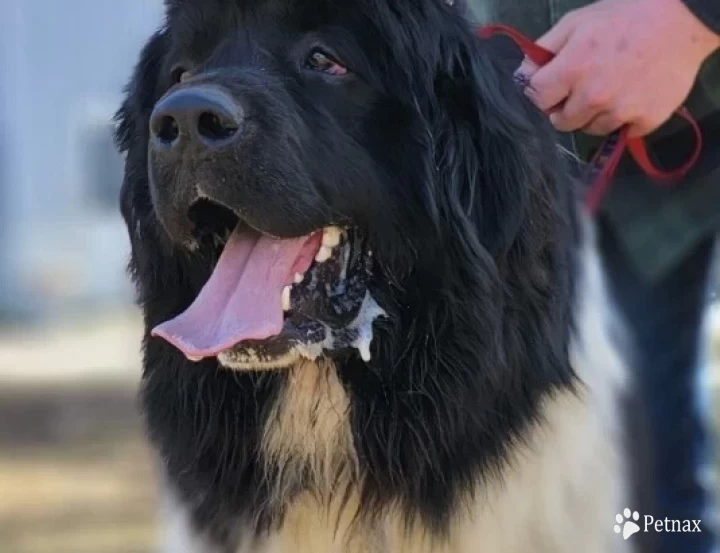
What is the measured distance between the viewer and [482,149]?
198cm

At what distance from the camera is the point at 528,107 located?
2039mm

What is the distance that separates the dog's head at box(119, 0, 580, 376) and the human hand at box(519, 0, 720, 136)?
0.28 ft

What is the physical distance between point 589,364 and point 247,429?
0.67 metres

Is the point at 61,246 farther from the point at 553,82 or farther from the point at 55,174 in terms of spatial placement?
the point at 553,82

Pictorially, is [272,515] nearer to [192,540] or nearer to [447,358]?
[192,540]

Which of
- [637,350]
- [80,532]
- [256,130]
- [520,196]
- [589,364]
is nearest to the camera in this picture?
[256,130]

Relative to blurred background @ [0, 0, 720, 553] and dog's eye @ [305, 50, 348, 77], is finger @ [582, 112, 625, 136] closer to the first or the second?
dog's eye @ [305, 50, 348, 77]

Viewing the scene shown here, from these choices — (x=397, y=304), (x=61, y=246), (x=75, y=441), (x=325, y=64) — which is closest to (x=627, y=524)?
(x=397, y=304)

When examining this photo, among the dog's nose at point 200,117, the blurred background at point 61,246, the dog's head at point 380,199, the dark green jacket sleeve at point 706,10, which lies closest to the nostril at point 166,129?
the dog's nose at point 200,117

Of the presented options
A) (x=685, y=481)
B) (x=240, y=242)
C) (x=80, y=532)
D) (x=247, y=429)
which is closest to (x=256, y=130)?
(x=240, y=242)

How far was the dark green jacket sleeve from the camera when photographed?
197cm

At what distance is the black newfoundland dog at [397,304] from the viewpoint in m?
1.93

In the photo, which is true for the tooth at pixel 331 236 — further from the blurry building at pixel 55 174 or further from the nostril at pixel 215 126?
the blurry building at pixel 55 174

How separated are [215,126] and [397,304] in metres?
0.48
